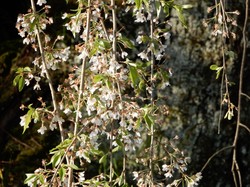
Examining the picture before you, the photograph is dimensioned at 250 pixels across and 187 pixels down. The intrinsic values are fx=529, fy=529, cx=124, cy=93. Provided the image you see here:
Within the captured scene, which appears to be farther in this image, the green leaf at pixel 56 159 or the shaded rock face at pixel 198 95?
the shaded rock face at pixel 198 95

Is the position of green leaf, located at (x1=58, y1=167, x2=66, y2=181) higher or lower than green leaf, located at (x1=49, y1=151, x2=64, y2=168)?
lower

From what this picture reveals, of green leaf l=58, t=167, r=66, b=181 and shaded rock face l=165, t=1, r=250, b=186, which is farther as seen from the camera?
shaded rock face l=165, t=1, r=250, b=186

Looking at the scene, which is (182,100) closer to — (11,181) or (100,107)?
(11,181)

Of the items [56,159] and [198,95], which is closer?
[56,159]

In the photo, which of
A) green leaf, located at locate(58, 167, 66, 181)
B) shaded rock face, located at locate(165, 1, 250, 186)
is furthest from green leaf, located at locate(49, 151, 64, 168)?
shaded rock face, located at locate(165, 1, 250, 186)

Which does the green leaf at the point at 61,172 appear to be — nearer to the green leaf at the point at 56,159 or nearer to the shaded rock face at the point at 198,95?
the green leaf at the point at 56,159

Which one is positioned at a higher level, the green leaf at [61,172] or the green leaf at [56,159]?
the green leaf at [56,159]

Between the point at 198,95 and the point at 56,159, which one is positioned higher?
the point at 56,159

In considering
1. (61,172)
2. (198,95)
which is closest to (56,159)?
(61,172)

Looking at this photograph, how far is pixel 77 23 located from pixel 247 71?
1.76 metres

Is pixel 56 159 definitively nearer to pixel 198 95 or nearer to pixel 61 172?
pixel 61 172

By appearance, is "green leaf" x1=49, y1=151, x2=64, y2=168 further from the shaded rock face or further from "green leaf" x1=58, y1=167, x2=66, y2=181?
the shaded rock face

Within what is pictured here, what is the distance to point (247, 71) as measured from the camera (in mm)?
3479

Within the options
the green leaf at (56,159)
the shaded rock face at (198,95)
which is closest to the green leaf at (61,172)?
the green leaf at (56,159)
